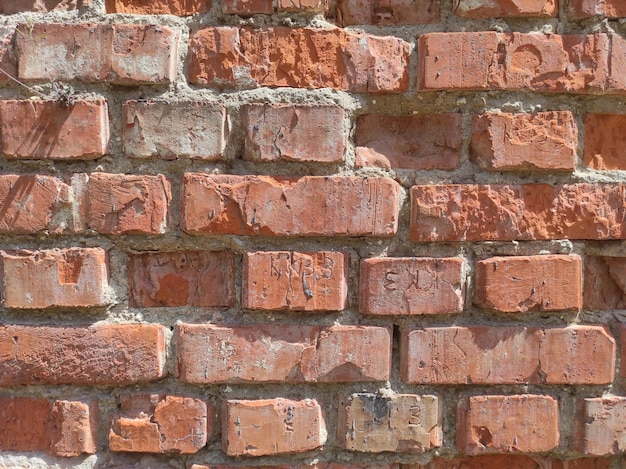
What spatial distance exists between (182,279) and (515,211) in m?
0.52

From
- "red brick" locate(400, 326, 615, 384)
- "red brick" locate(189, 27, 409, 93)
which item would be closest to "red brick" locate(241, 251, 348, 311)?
"red brick" locate(400, 326, 615, 384)

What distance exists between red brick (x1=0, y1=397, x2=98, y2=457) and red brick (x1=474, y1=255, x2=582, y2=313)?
629 millimetres

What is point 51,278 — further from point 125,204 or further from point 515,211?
point 515,211

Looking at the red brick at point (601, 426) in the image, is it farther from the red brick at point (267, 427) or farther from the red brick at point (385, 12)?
the red brick at point (385, 12)

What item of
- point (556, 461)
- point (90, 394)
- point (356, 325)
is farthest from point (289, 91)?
point (556, 461)

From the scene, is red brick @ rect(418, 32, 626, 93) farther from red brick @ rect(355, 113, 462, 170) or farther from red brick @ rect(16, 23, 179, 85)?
red brick @ rect(16, 23, 179, 85)

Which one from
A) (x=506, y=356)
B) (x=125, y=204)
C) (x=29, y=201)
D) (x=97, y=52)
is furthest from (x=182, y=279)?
(x=506, y=356)

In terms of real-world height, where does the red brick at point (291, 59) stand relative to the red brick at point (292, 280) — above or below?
above

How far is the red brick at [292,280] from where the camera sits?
0.84 meters

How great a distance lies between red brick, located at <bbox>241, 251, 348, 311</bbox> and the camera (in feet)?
2.77

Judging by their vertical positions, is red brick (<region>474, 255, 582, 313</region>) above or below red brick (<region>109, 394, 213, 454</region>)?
above

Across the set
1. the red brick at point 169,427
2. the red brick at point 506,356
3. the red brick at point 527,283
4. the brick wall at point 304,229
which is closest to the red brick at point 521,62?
the brick wall at point 304,229

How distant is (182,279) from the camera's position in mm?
874

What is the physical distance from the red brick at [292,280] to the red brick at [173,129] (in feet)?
0.59
